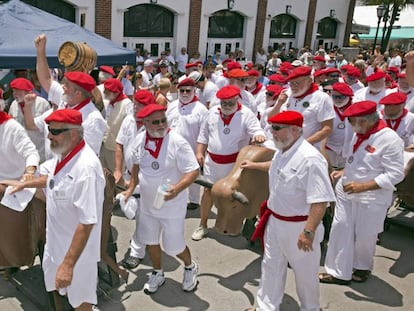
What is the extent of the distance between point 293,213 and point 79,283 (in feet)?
5.84

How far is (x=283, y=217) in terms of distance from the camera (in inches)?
158

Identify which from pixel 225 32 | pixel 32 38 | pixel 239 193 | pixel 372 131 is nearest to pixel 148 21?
pixel 225 32

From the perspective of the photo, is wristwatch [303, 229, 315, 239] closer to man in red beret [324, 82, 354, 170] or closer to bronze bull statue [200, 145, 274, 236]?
bronze bull statue [200, 145, 274, 236]

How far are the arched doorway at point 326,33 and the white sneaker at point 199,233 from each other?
75.1 feet

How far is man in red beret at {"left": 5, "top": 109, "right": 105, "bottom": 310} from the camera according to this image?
3344 millimetres

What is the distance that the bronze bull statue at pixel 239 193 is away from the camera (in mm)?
4457

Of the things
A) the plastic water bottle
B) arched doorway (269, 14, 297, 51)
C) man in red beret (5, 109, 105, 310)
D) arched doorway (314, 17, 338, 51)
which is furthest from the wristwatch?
arched doorway (314, 17, 338, 51)

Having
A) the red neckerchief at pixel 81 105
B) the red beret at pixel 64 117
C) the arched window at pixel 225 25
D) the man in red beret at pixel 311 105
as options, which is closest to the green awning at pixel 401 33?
the arched window at pixel 225 25

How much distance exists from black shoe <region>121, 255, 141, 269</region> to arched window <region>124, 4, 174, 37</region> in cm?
1480

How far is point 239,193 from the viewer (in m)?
4.23

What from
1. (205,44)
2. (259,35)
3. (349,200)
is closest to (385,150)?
(349,200)

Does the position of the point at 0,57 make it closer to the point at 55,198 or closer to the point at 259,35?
the point at 55,198

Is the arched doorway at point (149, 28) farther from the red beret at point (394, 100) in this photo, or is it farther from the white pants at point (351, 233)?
the white pants at point (351, 233)

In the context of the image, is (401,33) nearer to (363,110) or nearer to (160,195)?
(363,110)
